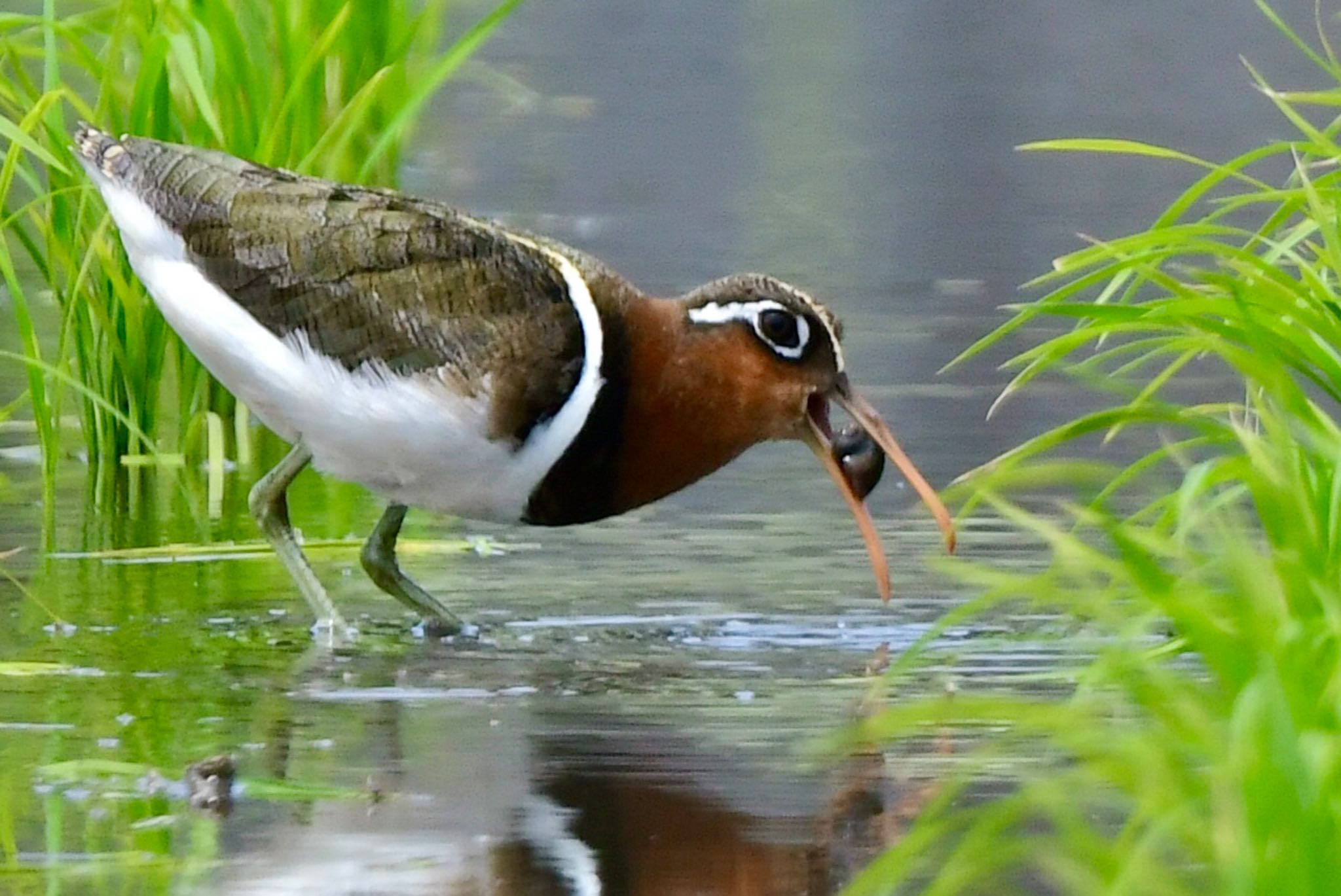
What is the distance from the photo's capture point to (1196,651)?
4078 mm

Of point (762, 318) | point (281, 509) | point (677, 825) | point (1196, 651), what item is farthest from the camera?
point (281, 509)

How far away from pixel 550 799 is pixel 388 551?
81.7 inches

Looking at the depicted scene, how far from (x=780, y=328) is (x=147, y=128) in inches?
82.4

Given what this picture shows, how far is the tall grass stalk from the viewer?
A: 23.2ft

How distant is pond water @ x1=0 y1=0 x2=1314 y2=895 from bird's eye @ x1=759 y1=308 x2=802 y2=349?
617 millimetres

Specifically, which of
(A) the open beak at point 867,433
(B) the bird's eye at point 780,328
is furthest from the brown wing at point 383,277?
(A) the open beak at point 867,433

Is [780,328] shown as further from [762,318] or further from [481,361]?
[481,361]

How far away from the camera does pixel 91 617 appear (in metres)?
6.24

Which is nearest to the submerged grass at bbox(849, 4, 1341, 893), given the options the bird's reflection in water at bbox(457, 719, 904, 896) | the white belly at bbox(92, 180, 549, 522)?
the bird's reflection in water at bbox(457, 719, 904, 896)

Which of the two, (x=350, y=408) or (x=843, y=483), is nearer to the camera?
(x=350, y=408)

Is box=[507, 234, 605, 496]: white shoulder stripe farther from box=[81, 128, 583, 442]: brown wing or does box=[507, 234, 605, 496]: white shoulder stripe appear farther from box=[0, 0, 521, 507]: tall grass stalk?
box=[0, 0, 521, 507]: tall grass stalk

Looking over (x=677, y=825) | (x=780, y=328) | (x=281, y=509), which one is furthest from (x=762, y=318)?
(x=677, y=825)

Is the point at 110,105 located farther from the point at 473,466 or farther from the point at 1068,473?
the point at 1068,473

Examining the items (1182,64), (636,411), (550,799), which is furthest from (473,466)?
(1182,64)
